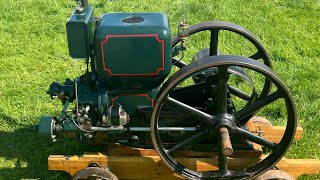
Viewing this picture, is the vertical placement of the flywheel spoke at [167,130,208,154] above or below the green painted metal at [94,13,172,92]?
below

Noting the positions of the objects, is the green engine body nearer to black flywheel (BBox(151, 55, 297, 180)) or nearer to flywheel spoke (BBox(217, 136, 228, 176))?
black flywheel (BBox(151, 55, 297, 180))

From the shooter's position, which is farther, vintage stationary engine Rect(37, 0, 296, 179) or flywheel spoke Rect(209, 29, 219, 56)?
flywheel spoke Rect(209, 29, 219, 56)

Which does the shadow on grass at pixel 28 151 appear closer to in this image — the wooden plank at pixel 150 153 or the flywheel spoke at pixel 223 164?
the wooden plank at pixel 150 153

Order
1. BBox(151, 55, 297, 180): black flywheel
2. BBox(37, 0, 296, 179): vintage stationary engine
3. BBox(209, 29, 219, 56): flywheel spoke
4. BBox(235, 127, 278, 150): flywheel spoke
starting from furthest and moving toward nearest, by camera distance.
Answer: BBox(209, 29, 219, 56): flywheel spoke
BBox(235, 127, 278, 150): flywheel spoke
BBox(37, 0, 296, 179): vintage stationary engine
BBox(151, 55, 297, 180): black flywheel

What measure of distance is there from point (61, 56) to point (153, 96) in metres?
2.30

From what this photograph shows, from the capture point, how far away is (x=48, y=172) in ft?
10.7

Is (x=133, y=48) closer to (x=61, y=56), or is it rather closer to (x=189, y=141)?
(x=189, y=141)

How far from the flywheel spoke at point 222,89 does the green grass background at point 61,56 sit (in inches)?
40.6

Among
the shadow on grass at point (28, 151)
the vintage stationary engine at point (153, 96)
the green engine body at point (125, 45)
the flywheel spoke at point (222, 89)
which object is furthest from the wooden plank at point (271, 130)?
the shadow on grass at point (28, 151)

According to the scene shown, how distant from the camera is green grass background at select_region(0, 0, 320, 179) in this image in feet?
11.4

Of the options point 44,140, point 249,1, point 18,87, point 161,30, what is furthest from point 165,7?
point 161,30

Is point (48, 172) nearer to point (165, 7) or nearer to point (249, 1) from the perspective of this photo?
point (165, 7)

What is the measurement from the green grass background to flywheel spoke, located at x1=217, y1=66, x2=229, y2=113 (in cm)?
103

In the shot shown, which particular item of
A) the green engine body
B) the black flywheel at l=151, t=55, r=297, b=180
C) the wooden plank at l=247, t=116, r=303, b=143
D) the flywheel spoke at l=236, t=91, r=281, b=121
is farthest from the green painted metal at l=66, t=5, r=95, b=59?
the wooden plank at l=247, t=116, r=303, b=143
